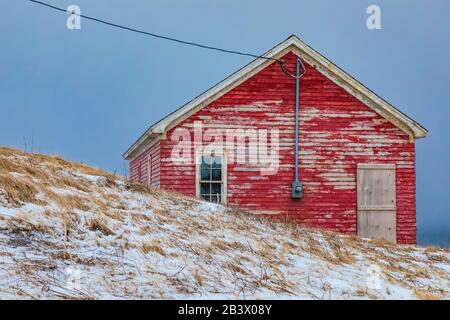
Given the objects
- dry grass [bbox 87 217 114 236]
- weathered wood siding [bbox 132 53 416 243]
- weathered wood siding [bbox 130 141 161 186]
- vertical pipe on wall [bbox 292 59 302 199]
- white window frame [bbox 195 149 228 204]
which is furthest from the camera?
weathered wood siding [bbox 130 141 161 186]

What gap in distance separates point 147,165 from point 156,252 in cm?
1381

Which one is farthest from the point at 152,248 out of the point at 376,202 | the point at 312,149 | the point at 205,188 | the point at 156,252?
the point at 376,202

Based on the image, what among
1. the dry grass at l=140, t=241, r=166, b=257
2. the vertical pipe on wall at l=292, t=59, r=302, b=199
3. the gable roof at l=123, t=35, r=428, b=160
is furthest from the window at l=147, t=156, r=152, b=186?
the dry grass at l=140, t=241, r=166, b=257

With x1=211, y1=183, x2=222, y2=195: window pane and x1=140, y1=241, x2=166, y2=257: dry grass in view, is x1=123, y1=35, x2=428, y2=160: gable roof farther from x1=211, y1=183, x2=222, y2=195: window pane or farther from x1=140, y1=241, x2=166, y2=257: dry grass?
x1=140, y1=241, x2=166, y2=257: dry grass

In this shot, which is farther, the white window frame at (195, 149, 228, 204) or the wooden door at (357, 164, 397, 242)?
the wooden door at (357, 164, 397, 242)

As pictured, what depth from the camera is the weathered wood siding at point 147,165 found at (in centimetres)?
→ 1934

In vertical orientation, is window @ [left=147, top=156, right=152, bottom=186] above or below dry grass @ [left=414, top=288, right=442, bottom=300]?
above

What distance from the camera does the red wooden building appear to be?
18453 millimetres

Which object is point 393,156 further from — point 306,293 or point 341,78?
point 306,293

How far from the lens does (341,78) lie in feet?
63.1

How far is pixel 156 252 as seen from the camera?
27.9 feet

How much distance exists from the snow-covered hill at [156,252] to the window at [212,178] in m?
4.82

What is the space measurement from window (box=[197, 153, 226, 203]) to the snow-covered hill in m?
4.82

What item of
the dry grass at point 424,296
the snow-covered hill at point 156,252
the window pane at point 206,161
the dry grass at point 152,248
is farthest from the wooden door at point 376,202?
the dry grass at point 152,248
